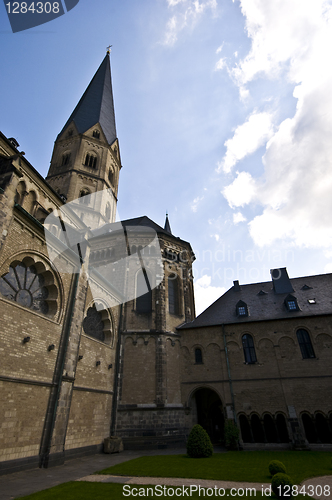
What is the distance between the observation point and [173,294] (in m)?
24.4

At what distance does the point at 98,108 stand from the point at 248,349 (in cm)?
3553

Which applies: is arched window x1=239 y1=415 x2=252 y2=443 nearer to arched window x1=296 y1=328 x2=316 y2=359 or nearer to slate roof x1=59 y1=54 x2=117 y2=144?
arched window x1=296 y1=328 x2=316 y2=359

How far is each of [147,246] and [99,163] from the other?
1580cm

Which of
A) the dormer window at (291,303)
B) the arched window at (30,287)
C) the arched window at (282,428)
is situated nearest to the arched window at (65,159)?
the arched window at (30,287)

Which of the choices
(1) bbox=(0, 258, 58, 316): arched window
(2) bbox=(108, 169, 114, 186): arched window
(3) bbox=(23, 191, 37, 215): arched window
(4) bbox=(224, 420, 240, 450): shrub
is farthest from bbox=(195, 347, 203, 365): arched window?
(2) bbox=(108, 169, 114, 186): arched window

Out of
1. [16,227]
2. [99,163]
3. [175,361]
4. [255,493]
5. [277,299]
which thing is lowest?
Result: [255,493]

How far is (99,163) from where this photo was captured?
3403 centimetres

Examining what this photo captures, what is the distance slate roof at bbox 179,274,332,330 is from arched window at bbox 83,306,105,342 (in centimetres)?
673

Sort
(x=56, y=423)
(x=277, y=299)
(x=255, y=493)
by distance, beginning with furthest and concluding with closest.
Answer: (x=277, y=299) → (x=56, y=423) → (x=255, y=493)

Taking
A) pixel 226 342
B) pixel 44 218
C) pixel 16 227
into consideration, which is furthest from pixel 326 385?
pixel 44 218

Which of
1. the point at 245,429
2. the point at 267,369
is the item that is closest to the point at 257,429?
the point at 245,429

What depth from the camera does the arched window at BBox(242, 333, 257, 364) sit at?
20594 mm

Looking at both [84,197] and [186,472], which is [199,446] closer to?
[186,472]

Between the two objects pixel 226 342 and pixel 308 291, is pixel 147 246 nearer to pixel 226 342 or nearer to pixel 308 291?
pixel 226 342
